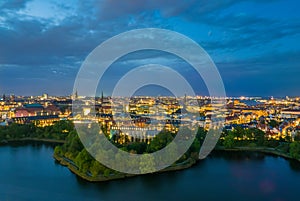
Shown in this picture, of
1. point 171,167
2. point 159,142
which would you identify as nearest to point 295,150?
point 171,167

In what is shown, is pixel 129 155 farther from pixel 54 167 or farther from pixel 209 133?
pixel 209 133

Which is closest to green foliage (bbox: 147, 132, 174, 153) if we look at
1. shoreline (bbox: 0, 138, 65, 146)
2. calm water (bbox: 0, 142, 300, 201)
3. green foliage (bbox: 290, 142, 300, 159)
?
calm water (bbox: 0, 142, 300, 201)

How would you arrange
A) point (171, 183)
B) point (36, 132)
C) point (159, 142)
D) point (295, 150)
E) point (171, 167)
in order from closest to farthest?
point (171, 183)
point (171, 167)
point (159, 142)
point (295, 150)
point (36, 132)

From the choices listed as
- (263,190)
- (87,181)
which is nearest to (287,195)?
(263,190)

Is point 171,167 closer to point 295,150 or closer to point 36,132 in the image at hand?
point 295,150

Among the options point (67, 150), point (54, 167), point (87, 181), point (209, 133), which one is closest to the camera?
point (87, 181)

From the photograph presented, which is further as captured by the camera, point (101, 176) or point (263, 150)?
point (263, 150)

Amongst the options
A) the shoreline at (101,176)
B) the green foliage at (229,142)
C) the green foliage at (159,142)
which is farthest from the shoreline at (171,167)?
the green foliage at (159,142)

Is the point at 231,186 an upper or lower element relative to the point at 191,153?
lower

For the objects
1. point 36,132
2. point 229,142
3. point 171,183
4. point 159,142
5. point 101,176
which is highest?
point 36,132
